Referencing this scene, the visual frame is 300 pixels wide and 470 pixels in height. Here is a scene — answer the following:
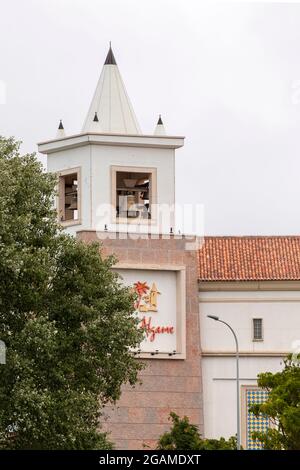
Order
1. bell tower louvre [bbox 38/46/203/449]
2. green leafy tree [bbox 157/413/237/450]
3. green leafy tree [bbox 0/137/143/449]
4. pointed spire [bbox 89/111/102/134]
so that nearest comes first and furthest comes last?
green leafy tree [bbox 0/137/143/449]
green leafy tree [bbox 157/413/237/450]
bell tower louvre [bbox 38/46/203/449]
pointed spire [bbox 89/111/102/134]

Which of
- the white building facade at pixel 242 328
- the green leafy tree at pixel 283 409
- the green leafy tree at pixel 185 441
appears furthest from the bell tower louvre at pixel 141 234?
the green leafy tree at pixel 283 409

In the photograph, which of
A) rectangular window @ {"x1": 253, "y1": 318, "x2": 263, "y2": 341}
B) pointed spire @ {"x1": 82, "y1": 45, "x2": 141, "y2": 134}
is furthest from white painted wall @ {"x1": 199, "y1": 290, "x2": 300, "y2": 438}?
pointed spire @ {"x1": 82, "y1": 45, "x2": 141, "y2": 134}

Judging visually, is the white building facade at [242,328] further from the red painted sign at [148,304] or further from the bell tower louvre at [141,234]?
the red painted sign at [148,304]

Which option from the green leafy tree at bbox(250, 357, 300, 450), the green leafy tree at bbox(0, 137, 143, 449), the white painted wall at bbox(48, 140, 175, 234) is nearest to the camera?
the green leafy tree at bbox(0, 137, 143, 449)

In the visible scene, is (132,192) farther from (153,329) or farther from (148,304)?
(153,329)

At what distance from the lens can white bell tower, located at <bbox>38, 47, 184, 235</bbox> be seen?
74188 mm

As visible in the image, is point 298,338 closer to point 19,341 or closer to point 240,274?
point 240,274

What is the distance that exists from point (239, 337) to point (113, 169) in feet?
27.7

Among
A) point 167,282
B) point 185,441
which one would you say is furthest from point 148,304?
point 185,441

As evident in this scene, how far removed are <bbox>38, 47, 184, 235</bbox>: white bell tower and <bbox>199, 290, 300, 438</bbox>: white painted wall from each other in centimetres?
397

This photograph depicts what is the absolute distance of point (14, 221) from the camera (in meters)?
49.8

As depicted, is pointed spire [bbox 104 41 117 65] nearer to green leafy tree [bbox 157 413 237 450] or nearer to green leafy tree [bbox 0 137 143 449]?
green leafy tree [bbox 157 413 237 450]

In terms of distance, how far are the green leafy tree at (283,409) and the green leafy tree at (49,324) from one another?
408 centimetres

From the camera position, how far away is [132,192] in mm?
76125
